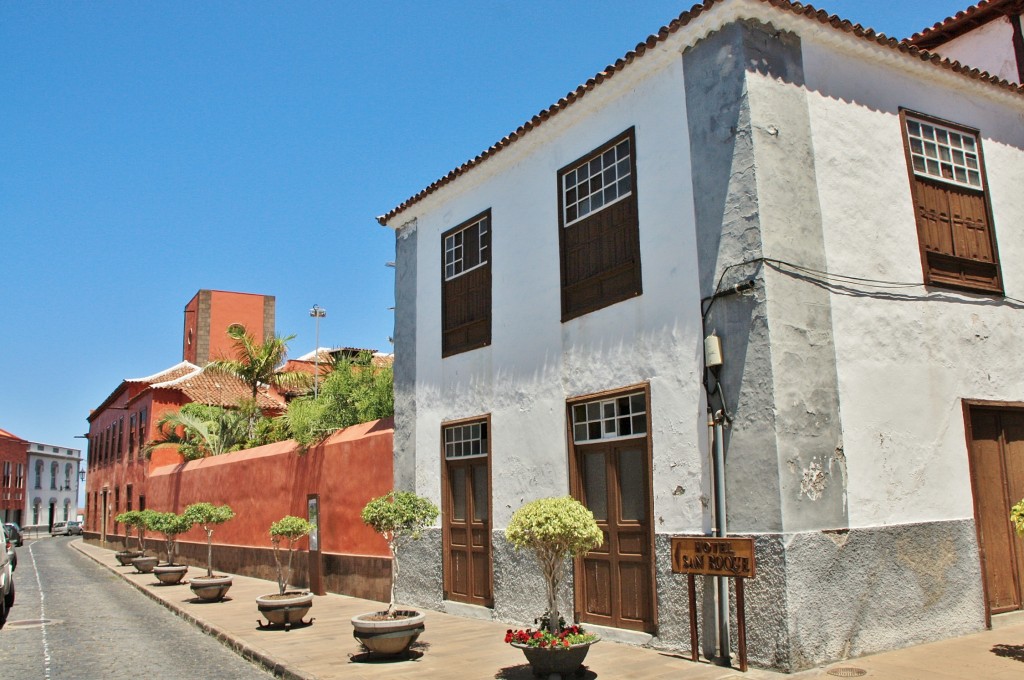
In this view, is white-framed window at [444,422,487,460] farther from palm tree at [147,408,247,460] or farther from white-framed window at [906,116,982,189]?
palm tree at [147,408,247,460]

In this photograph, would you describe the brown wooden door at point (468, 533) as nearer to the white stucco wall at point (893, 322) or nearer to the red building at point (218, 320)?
the white stucco wall at point (893, 322)

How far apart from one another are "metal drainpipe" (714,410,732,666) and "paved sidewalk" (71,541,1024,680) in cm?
21

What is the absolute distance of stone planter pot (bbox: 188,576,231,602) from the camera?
47.5 ft

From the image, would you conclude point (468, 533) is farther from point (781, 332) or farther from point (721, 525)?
point (781, 332)

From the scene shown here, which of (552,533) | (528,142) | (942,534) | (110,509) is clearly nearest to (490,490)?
(552,533)

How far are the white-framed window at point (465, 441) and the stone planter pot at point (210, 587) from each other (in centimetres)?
538

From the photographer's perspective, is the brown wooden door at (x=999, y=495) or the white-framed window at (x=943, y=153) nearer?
the brown wooden door at (x=999, y=495)

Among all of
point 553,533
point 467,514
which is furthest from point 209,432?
point 553,533

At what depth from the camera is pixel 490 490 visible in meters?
11.1

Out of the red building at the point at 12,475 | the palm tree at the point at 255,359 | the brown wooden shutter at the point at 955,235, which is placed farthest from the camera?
the red building at the point at 12,475

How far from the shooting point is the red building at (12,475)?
6569 centimetres

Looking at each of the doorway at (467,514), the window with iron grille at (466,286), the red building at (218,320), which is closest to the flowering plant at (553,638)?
the doorway at (467,514)

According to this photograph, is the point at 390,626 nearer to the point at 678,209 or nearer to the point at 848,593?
the point at 848,593

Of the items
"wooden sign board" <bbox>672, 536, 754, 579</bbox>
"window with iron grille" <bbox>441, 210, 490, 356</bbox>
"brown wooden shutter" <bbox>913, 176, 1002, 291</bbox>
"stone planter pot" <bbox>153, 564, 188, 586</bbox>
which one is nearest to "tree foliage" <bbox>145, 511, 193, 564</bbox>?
"stone planter pot" <bbox>153, 564, 188, 586</bbox>
